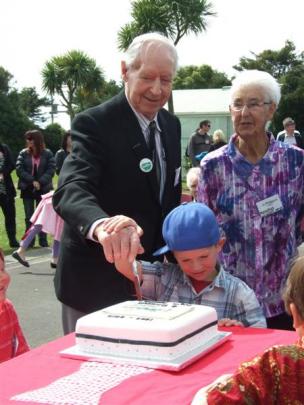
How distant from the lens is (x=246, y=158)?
2.75 meters

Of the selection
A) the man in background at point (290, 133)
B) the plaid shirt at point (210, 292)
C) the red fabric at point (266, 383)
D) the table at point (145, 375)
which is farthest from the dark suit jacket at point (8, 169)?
the man in background at point (290, 133)

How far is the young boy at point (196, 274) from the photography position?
2268 millimetres

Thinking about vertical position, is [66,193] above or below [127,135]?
below

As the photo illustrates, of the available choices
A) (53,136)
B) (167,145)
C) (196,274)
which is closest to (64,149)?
(167,145)

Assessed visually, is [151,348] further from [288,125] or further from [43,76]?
[43,76]

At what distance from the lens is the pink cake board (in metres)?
1.58

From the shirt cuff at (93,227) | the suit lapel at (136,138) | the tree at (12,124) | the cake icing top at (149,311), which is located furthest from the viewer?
the tree at (12,124)

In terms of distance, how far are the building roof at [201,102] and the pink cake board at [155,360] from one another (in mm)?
27958

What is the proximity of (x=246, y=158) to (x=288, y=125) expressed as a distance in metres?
13.1

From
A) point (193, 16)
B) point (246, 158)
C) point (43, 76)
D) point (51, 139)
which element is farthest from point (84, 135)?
point (51, 139)

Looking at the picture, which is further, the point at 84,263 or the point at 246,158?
the point at 246,158

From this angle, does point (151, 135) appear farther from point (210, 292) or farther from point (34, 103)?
point (34, 103)

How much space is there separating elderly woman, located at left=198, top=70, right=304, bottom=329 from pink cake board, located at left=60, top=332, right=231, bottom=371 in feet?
3.00

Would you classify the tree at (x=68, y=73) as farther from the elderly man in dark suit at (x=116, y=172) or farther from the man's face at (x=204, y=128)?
the elderly man in dark suit at (x=116, y=172)
